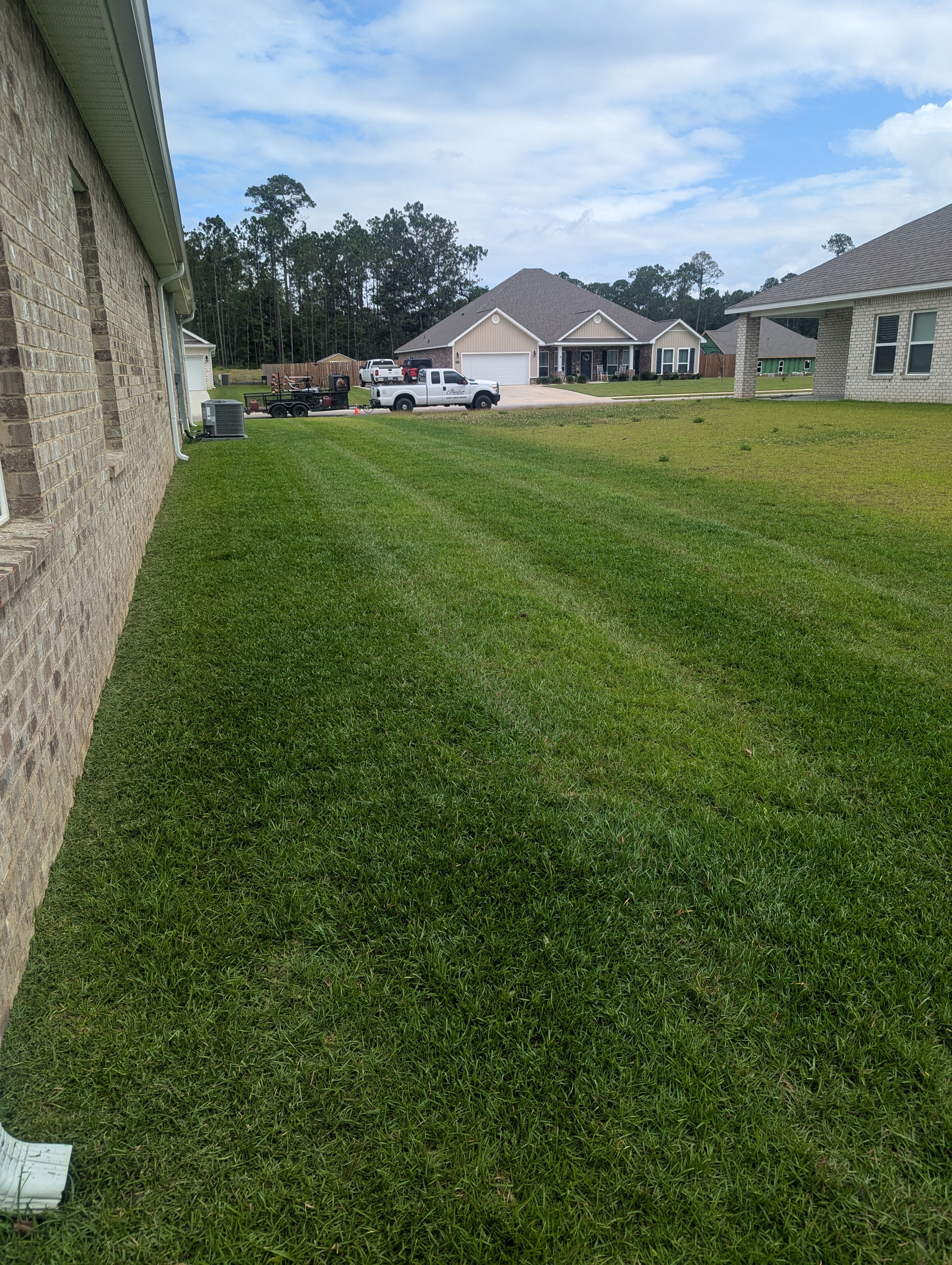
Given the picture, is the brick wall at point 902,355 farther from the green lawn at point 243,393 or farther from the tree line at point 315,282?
the tree line at point 315,282

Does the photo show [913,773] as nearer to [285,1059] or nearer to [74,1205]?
[285,1059]

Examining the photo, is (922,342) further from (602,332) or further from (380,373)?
(602,332)

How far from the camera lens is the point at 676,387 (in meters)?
43.1

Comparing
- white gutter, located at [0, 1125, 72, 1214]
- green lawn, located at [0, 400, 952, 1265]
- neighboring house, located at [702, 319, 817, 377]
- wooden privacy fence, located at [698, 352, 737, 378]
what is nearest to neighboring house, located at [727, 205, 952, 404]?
green lawn, located at [0, 400, 952, 1265]

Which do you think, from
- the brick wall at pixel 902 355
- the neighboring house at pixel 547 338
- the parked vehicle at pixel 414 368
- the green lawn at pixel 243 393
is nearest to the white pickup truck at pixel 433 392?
the parked vehicle at pixel 414 368

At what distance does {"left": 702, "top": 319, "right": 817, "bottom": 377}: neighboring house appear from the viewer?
193ft

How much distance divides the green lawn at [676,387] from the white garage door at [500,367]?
219 cm

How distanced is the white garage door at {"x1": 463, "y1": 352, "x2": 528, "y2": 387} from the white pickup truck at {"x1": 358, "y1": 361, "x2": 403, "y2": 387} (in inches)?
153

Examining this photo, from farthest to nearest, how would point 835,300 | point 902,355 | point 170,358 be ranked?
point 835,300 → point 902,355 → point 170,358

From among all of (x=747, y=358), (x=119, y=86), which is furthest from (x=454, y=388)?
(x=119, y=86)

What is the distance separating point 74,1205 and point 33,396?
2.81 meters

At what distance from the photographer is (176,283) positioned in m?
15.1

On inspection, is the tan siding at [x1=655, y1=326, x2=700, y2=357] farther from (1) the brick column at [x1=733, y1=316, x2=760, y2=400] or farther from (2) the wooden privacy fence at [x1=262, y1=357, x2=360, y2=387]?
(1) the brick column at [x1=733, y1=316, x2=760, y2=400]

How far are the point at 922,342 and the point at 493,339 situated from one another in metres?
26.2
